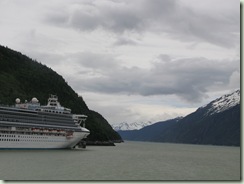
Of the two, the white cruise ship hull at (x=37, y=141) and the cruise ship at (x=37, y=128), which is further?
the cruise ship at (x=37, y=128)

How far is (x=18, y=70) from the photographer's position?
193625 millimetres

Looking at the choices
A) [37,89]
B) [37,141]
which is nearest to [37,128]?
[37,141]

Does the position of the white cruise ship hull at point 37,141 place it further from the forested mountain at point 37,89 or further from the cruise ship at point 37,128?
the forested mountain at point 37,89

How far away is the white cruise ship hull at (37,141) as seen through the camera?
80.3 m

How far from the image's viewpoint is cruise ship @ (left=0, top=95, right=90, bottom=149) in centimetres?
8125

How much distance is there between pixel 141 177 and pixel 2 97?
113 metres

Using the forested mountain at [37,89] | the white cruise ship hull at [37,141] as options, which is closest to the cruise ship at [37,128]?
the white cruise ship hull at [37,141]

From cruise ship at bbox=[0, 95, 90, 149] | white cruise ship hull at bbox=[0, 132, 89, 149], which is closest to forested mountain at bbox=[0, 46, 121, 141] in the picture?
cruise ship at bbox=[0, 95, 90, 149]

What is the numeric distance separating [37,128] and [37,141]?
272cm

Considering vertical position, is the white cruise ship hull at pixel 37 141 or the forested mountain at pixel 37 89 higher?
the forested mountain at pixel 37 89

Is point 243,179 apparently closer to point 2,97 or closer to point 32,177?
point 32,177

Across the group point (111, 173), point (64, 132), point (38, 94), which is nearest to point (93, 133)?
point (38, 94)

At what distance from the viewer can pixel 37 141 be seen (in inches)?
3346

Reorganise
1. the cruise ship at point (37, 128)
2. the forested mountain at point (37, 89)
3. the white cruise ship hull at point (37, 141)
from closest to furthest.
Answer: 1. the white cruise ship hull at point (37, 141)
2. the cruise ship at point (37, 128)
3. the forested mountain at point (37, 89)
